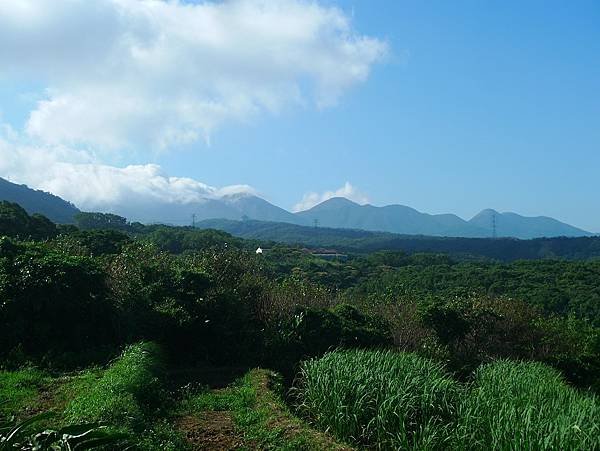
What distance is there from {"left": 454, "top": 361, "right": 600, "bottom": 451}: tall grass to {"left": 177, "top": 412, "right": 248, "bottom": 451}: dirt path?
108 inches

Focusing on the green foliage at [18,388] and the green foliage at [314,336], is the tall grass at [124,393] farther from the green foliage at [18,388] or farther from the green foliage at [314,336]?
the green foliage at [314,336]

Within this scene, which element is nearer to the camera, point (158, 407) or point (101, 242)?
point (158, 407)

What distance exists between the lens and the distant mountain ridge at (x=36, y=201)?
106 metres

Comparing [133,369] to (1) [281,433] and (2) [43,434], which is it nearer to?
(1) [281,433]

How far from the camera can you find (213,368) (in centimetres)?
1359

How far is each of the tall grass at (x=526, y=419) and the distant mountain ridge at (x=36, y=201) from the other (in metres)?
102

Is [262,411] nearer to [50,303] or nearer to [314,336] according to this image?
[314,336]

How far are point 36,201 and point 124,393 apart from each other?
115531 mm

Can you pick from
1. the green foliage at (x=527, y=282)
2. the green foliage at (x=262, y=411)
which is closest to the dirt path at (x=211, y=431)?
the green foliage at (x=262, y=411)

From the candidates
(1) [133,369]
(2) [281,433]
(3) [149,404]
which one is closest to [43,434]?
(2) [281,433]

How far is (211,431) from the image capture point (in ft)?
26.8

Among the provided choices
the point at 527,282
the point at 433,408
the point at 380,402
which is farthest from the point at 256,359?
the point at 527,282

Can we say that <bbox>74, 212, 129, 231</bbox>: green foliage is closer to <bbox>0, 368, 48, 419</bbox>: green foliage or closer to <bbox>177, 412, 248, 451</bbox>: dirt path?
<bbox>0, 368, 48, 419</bbox>: green foliage

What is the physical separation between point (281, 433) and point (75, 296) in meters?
7.98
